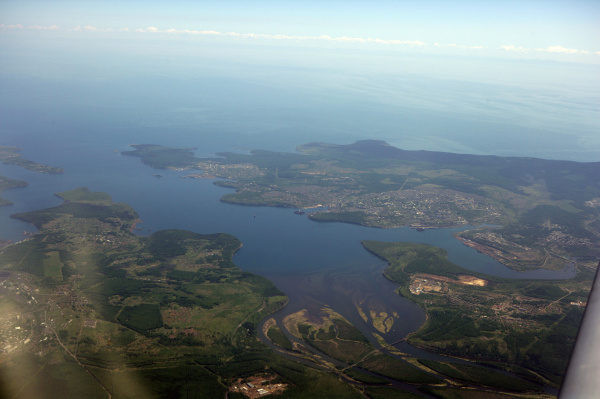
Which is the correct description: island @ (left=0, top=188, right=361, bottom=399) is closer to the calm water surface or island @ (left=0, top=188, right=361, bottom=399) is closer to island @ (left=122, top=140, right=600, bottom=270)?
the calm water surface

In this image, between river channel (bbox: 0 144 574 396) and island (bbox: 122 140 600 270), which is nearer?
river channel (bbox: 0 144 574 396)

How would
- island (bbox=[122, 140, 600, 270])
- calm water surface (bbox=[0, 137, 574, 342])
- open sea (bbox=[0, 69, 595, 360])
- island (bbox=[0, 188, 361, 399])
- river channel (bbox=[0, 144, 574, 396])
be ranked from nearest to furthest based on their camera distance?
island (bbox=[0, 188, 361, 399]) → river channel (bbox=[0, 144, 574, 396]) → calm water surface (bbox=[0, 137, 574, 342]) → open sea (bbox=[0, 69, 595, 360]) → island (bbox=[122, 140, 600, 270])

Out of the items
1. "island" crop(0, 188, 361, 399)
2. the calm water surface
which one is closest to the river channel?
the calm water surface

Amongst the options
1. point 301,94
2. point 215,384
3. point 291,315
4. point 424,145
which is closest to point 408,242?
point 291,315

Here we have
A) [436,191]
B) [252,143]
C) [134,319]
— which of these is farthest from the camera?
[252,143]

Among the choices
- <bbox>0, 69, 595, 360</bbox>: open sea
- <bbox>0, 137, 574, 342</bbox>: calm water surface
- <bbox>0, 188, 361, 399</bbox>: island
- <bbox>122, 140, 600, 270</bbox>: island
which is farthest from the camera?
<bbox>122, 140, 600, 270</bbox>: island

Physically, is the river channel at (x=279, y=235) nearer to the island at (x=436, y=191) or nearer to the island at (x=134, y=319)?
the island at (x=436, y=191)

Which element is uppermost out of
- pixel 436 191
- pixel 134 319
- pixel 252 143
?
pixel 252 143

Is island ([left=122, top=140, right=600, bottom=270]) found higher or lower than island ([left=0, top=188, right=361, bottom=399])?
higher

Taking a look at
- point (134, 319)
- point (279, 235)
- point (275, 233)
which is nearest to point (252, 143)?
point (275, 233)

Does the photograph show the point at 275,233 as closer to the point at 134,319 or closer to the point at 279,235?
the point at 279,235
